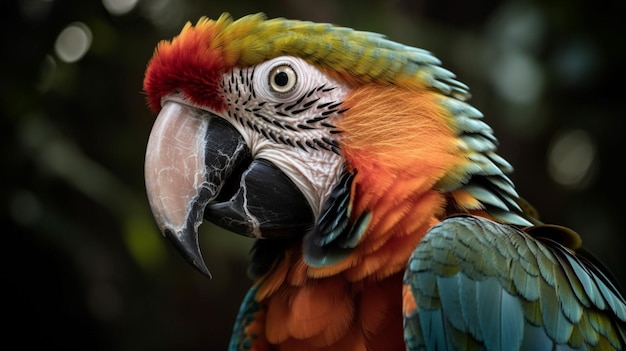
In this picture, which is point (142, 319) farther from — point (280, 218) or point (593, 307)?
point (593, 307)

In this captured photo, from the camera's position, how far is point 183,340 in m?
3.11

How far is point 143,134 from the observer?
2.85 m

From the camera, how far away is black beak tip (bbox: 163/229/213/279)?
1343 millimetres

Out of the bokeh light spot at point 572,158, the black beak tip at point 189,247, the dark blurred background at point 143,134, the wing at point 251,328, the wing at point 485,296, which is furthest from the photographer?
the bokeh light spot at point 572,158

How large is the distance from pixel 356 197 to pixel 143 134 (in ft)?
5.51

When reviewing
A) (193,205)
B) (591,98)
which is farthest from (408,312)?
(591,98)

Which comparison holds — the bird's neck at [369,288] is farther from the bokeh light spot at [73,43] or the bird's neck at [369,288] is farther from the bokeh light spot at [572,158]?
the bokeh light spot at [572,158]

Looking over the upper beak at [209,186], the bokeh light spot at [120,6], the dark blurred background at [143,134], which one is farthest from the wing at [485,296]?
the bokeh light spot at [120,6]

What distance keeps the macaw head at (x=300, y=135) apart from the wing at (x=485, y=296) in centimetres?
11

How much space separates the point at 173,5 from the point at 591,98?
1517mm

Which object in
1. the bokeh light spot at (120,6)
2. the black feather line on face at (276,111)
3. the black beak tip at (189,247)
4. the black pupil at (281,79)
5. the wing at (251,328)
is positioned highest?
the black pupil at (281,79)

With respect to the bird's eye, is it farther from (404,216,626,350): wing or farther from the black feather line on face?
(404,216,626,350): wing

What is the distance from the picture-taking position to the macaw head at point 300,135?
1355 mm

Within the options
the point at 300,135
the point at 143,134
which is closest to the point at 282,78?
the point at 300,135
